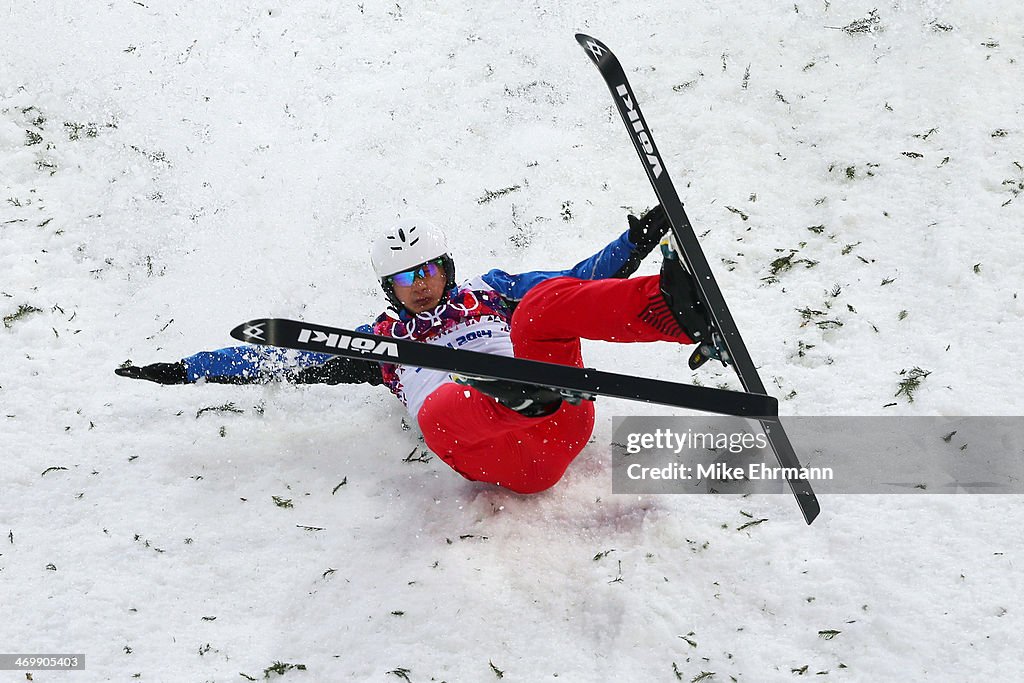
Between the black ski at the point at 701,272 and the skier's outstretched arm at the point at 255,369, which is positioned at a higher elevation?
the black ski at the point at 701,272

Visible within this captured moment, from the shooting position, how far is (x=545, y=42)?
24.8 ft

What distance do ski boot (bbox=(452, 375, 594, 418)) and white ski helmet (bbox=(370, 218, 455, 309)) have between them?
1.12m

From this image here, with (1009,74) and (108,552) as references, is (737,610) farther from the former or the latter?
(1009,74)

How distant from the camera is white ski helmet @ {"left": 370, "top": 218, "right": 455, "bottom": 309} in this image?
463cm

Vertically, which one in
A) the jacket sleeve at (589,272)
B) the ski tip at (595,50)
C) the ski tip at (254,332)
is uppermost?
the ski tip at (595,50)

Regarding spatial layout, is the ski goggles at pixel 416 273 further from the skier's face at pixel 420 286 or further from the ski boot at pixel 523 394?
the ski boot at pixel 523 394

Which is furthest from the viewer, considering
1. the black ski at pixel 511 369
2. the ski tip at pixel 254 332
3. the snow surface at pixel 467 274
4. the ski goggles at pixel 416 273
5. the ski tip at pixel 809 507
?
the ski goggles at pixel 416 273

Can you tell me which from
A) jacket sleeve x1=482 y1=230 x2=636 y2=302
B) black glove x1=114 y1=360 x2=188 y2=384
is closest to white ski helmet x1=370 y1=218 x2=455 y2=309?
jacket sleeve x1=482 y1=230 x2=636 y2=302

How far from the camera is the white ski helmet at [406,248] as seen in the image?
4629 millimetres

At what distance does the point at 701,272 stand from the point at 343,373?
2.25 meters

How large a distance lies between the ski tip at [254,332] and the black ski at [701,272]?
178cm

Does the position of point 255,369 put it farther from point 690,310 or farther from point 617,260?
point 690,310

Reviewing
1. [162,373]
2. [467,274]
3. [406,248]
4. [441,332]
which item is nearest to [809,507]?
[441,332]

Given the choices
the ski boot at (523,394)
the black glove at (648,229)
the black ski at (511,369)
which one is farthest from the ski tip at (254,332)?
the black glove at (648,229)
